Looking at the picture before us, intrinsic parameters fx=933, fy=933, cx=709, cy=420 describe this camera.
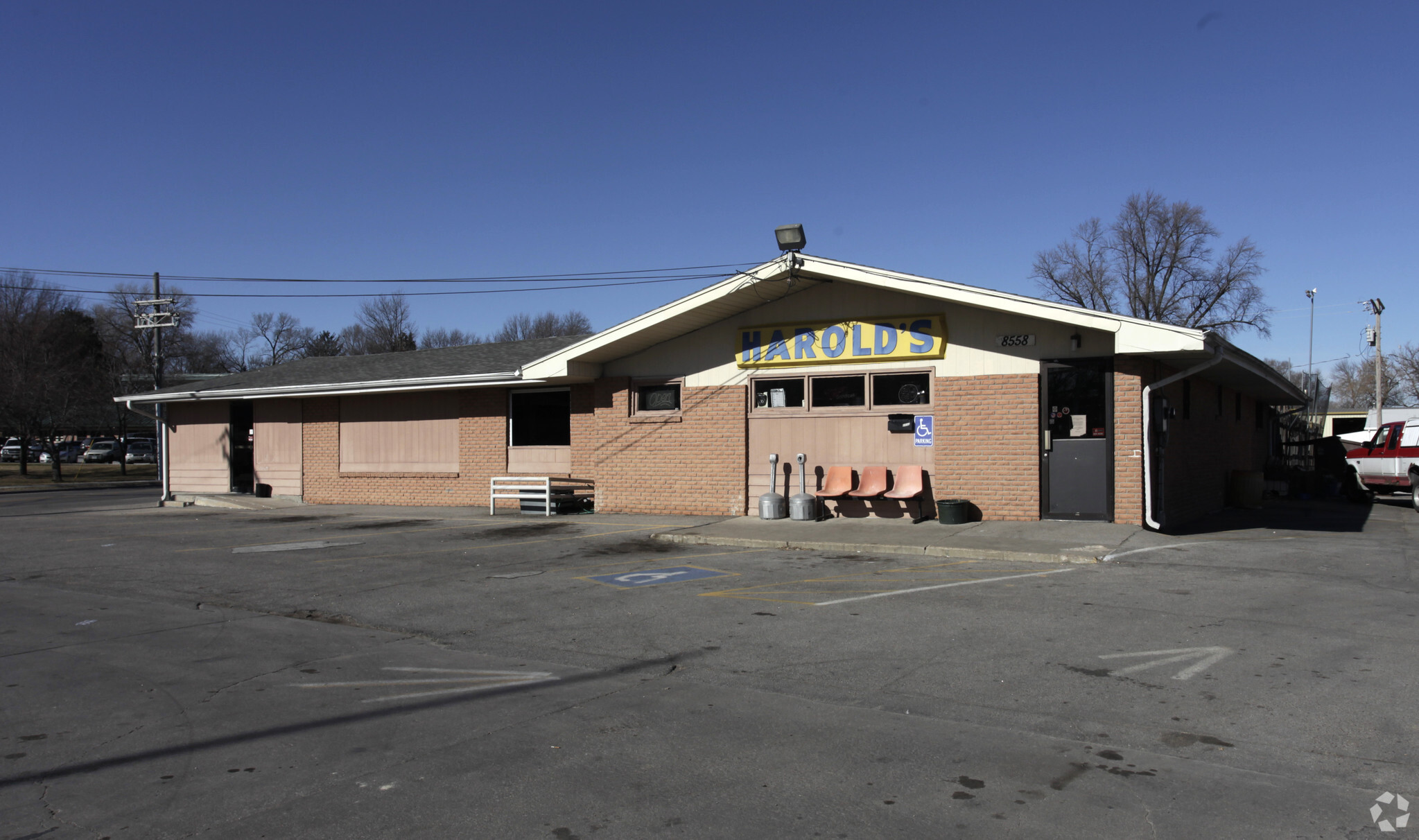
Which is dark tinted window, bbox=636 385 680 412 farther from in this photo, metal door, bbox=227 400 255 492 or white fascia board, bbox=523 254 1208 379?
metal door, bbox=227 400 255 492

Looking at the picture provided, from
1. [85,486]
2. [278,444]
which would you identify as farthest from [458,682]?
[85,486]

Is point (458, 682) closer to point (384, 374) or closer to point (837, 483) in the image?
point (837, 483)

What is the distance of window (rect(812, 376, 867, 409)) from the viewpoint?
1677 cm

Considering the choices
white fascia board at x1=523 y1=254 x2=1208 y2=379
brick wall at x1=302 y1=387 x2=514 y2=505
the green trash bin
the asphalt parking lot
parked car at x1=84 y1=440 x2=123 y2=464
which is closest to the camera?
the asphalt parking lot

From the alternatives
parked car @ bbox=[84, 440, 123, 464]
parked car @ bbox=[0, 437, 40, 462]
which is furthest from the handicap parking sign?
parked car @ bbox=[0, 437, 40, 462]

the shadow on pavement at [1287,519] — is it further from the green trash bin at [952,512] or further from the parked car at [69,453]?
the parked car at [69,453]

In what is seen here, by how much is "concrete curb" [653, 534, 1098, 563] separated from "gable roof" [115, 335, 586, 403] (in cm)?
672

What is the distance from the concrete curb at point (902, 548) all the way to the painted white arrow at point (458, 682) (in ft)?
23.4

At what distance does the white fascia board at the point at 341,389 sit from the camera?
20.6m

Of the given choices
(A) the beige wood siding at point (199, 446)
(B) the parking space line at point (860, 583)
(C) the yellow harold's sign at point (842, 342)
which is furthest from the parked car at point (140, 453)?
(B) the parking space line at point (860, 583)

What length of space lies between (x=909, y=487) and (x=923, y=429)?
41.1 inches

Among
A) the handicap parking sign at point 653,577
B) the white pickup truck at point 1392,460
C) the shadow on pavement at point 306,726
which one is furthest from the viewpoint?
the white pickup truck at point 1392,460

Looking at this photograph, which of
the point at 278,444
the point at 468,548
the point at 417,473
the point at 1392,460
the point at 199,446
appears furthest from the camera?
the point at 199,446

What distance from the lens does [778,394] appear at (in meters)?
17.5
